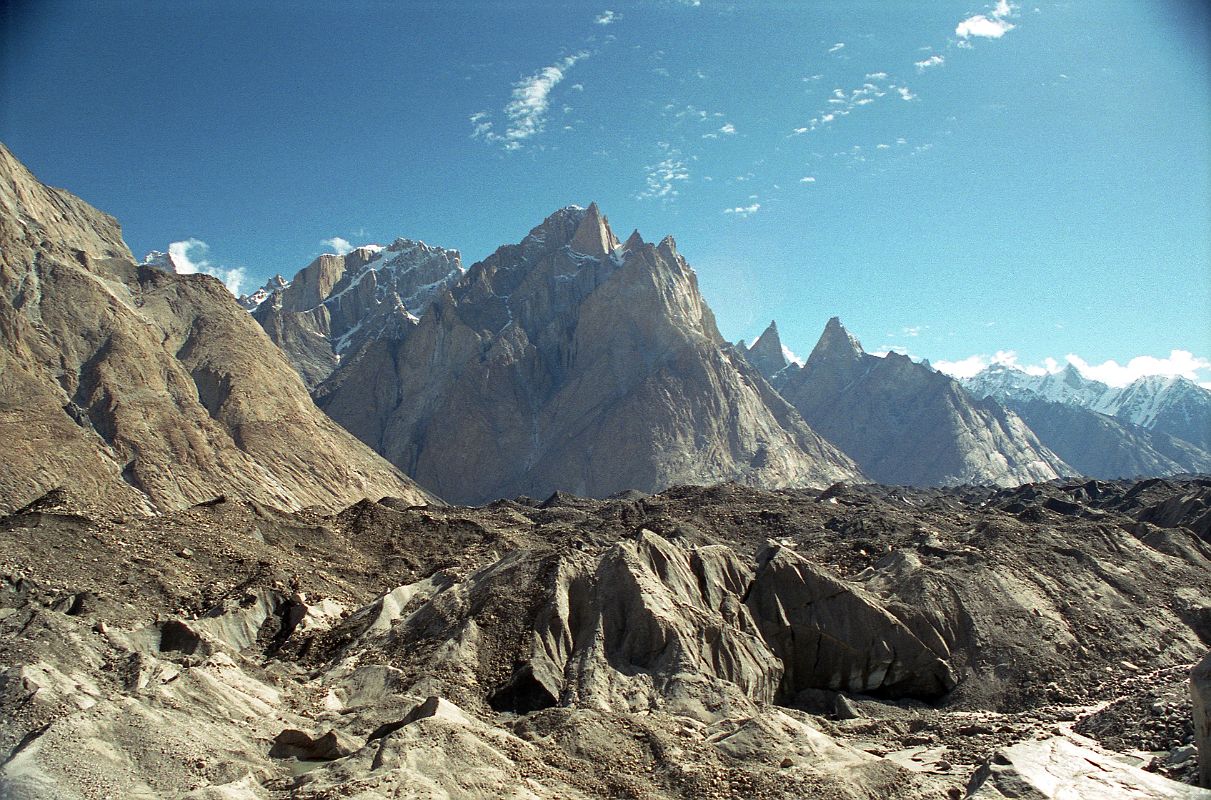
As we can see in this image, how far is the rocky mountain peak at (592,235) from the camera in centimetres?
15325

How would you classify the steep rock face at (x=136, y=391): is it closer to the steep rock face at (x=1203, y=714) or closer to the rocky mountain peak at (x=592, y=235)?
the steep rock face at (x=1203, y=714)

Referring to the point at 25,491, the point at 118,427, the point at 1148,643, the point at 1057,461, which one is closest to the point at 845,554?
the point at 1148,643

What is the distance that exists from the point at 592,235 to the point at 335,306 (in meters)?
66.3

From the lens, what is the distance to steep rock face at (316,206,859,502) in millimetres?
116375

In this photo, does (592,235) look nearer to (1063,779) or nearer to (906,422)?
(906,422)

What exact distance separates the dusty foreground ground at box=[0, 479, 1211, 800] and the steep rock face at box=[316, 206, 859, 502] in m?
75.1

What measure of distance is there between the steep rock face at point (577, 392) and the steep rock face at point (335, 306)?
20465mm

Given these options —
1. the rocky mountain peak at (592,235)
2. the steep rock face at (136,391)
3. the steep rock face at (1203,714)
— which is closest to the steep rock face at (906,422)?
the rocky mountain peak at (592,235)

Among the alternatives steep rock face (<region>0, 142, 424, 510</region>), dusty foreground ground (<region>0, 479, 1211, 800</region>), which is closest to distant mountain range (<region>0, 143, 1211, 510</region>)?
steep rock face (<region>0, 142, 424, 510</region>)

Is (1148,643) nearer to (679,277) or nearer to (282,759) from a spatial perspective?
(282,759)

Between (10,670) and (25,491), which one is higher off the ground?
(25,491)

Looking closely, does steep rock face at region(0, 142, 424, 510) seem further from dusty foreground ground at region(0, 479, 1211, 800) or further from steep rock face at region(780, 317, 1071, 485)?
steep rock face at region(780, 317, 1071, 485)

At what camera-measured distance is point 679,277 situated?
140 meters

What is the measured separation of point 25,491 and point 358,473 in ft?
101
